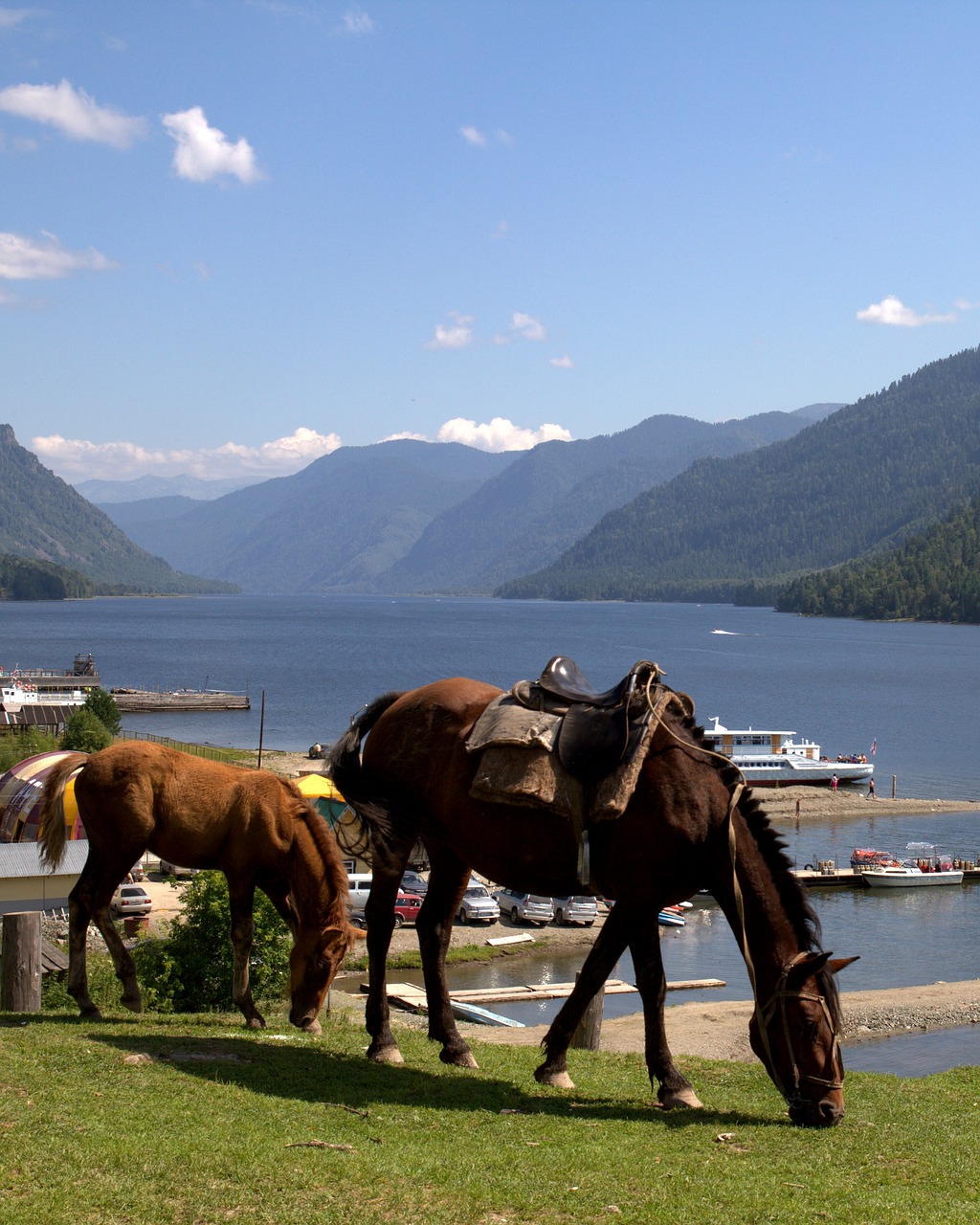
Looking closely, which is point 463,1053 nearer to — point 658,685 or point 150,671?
point 658,685

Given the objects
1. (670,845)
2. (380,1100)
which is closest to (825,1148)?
(670,845)

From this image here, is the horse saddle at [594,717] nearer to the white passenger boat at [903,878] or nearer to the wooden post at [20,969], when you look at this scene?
the wooden post at [20,969]

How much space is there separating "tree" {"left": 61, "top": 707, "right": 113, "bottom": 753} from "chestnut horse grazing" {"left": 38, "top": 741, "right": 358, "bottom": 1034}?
1925 inches

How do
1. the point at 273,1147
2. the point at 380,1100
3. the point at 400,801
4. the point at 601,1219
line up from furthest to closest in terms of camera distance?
the point at 400,801
the point at 380,1100
the point at 273,1147
the point at 601,1219

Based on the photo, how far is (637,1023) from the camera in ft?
81.5

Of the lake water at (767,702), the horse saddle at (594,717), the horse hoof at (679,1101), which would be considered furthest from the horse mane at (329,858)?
the lake water at (767,702)

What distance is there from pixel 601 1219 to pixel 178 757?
5944mm

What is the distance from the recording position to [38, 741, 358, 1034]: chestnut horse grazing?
10.3 m

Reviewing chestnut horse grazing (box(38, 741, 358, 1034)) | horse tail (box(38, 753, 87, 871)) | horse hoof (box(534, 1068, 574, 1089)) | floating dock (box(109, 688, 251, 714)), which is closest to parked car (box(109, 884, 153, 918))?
horse tail (box(38, 753, 87, 871))

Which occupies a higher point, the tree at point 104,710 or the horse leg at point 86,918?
the horse leg at point 86,918

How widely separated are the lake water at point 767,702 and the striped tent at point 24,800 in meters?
17.9

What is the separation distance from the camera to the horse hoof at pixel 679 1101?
8539mm

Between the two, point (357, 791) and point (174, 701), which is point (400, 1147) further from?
point (174, 701)

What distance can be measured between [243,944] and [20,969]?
281 cm
